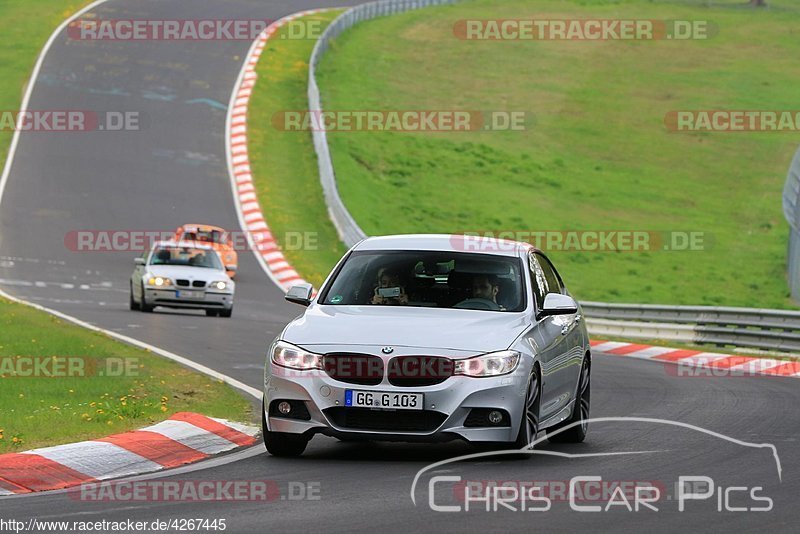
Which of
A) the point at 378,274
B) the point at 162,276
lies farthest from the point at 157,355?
the point at 162,276

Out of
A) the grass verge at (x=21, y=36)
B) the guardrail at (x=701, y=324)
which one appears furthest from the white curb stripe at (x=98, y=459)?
the grass verge at (x=21, y=36)

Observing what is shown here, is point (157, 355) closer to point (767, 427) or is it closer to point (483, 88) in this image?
point (767, 427)

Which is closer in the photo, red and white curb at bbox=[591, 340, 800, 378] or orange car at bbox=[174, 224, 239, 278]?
red and white curb at bbox=[591, 340, 800, 378]

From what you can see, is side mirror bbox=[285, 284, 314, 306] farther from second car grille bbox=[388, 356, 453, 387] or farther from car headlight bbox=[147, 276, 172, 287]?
car headlight bbox=[147, 276, 172, 287]

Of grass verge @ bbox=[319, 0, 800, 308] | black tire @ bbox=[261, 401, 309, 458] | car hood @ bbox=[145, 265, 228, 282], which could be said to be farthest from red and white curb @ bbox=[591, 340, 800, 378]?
grass verge @ bbox=[319, 0, 800, 308]

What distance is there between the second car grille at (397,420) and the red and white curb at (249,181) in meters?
17.9

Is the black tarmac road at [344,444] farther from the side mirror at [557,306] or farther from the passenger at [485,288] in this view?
the passenger at [485,288]

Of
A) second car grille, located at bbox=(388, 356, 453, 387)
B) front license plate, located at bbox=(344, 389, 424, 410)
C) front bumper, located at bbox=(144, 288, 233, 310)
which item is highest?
second car grille, located at bbox=(388, 356, 453, 387)

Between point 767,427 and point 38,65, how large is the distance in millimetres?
45724

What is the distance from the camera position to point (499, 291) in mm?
11883

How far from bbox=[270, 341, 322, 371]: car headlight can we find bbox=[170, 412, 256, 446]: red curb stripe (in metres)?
1.11

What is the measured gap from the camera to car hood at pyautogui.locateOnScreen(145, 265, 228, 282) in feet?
90.4

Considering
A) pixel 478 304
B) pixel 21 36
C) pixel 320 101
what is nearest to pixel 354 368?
pixel 478 304

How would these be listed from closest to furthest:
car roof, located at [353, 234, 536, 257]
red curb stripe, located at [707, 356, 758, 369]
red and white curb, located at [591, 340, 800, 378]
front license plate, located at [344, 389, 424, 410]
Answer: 1. front license plate, located at [344, 389, 424, 410]
2. car roof, located at [353, 234, 536, 257]
3. red and white curb, located at [591, 340, 800, 378]
4. red curb stripe, located at [707, 356, 758, 369]
